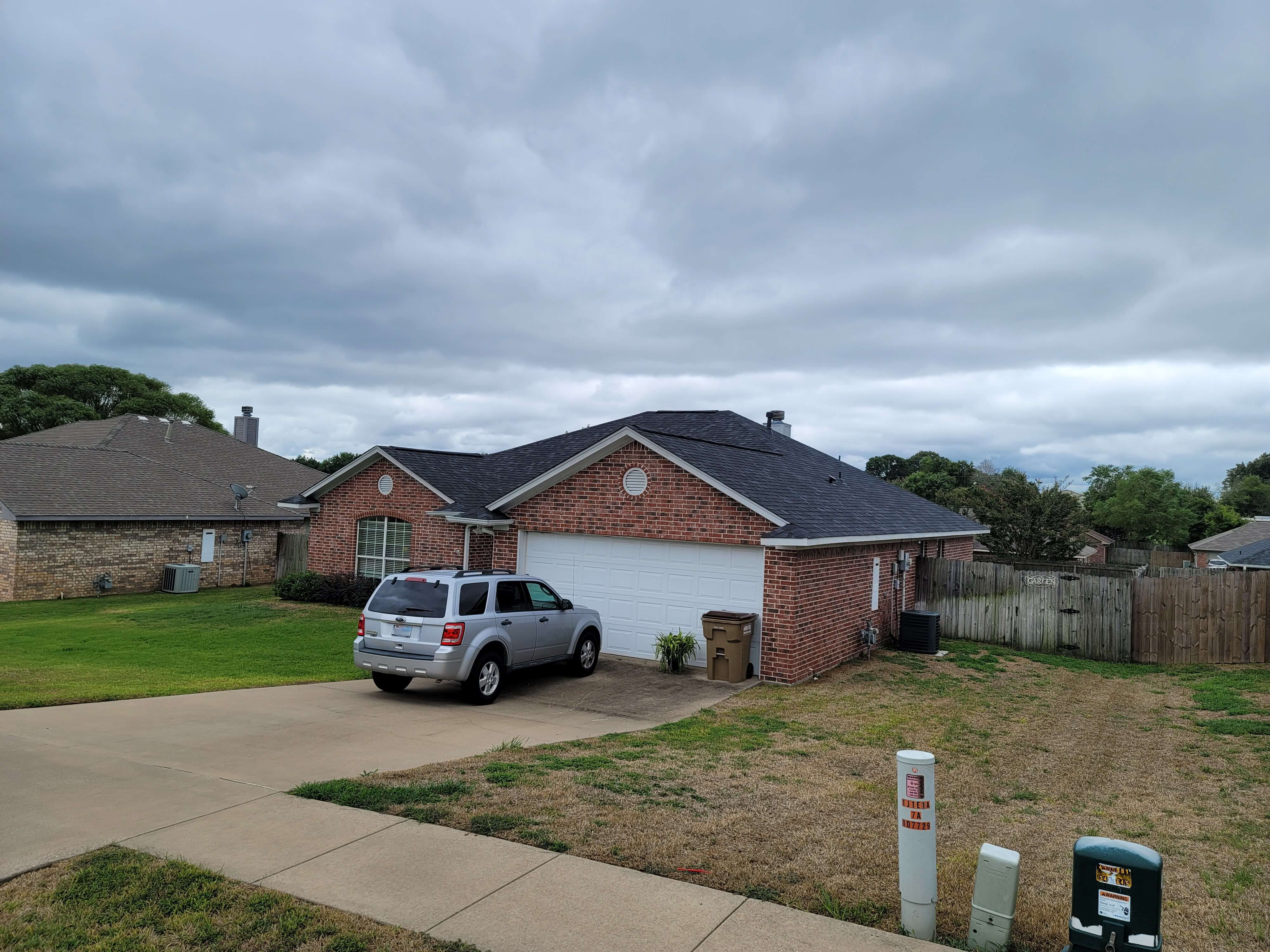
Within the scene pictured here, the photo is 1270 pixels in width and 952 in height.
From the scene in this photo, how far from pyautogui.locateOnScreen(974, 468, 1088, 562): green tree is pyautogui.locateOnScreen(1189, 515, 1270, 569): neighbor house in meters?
13.8

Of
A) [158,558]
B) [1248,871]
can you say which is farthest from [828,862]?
[158,558]

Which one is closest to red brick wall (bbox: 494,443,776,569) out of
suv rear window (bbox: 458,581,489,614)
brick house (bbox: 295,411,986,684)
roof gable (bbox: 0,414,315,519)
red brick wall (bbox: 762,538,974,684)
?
brick house (bbox: 295,411,986,684)

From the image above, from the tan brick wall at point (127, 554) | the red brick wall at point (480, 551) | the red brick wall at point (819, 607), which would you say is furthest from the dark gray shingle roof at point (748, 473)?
the tan brick wall at point (127, 554)

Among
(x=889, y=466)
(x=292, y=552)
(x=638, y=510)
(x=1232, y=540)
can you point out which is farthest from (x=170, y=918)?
(x=889, y=466)

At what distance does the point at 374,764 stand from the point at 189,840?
2.27 meters

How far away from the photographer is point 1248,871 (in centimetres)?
578

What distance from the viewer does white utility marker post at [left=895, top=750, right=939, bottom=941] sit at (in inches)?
184

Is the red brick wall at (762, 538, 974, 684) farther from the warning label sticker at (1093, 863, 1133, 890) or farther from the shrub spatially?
the shrub

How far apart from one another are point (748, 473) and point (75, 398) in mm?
56272

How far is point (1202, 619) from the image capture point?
675 inches

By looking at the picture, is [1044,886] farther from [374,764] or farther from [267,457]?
[267,457]

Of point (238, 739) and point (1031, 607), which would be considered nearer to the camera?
point (238, 739)

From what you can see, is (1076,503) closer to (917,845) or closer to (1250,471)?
(917,845)

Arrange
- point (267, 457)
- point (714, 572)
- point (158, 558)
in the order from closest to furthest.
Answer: point (714, 572) → point (158, 558) → point (267, 457)
